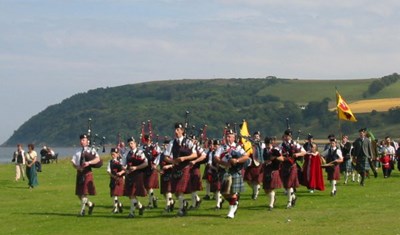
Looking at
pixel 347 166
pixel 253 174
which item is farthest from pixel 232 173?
pixel 347 166

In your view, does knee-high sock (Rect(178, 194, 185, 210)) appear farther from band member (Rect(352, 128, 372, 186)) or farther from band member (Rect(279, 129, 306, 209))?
band member (Rect(352, 128, 372, 186))

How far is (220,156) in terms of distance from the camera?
22562mm

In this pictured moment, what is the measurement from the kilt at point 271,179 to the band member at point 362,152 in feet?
36.4

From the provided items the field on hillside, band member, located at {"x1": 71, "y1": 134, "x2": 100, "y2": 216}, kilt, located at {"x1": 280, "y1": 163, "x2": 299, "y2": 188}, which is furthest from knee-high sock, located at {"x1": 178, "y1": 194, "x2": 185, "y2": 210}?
the field on hillside

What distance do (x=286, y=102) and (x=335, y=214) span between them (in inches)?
5705

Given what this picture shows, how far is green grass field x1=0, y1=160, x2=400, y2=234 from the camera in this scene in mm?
20016

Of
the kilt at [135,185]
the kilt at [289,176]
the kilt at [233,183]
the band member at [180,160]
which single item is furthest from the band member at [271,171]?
the kilt at [135,185]

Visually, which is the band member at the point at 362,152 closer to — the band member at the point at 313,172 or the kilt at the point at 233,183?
the band member at the point at 313,172

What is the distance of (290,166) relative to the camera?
84.1 ft

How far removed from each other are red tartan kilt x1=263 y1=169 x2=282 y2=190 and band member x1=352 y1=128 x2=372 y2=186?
11.1m

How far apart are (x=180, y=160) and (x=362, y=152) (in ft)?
50.0

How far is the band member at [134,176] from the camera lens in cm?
2334

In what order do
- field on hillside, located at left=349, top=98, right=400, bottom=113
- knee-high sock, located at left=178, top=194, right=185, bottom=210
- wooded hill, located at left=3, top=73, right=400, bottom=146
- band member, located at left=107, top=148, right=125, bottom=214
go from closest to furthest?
knee-high sock, located at left=178, top=194, right=185, bottom=210
band member, located at left=107, top=148, right=125, bottom=214
field on hillside, located at left=349, top=98, right=400, bottom=113
wooded hill, located at left=3, top=73, right=400, bottom=146

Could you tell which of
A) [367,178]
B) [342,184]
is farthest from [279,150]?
[367,178]
